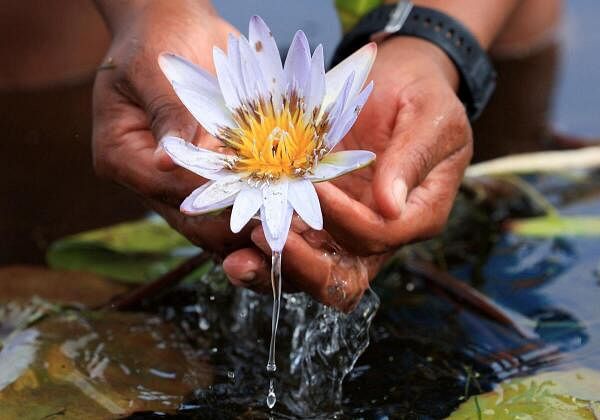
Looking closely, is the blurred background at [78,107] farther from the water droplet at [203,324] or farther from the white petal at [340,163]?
the white petal at [340,163]

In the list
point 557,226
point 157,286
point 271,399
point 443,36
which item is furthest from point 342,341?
point 557,226

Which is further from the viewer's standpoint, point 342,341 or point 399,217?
point 342,341

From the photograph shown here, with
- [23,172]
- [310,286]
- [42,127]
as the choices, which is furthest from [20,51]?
[310,286]

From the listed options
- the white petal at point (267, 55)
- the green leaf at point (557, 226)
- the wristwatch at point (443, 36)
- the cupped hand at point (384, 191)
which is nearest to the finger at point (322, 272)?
the cupped hand at point (384, 191)

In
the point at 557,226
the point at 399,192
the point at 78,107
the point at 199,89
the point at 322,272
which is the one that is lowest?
the point at 78,107

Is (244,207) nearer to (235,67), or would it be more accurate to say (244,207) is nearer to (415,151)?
(235,67)

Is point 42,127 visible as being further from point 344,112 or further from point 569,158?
point 344,112
